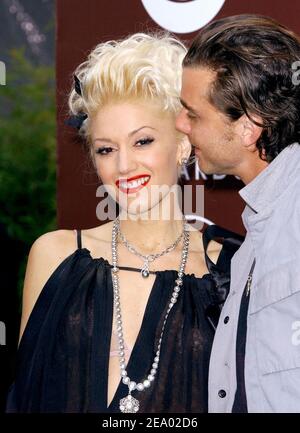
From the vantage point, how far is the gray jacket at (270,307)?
2.41 meters

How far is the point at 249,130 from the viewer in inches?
109

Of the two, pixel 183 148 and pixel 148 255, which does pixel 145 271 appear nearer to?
pixel 148 255

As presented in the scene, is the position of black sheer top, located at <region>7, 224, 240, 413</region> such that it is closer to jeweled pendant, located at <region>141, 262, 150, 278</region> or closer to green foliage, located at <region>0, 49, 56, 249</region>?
jeweled pendant, located at <region>141, 262, 150, 278</region>

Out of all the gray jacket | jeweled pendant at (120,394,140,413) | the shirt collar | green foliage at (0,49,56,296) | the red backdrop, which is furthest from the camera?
green foliage at (0,49,56,296)

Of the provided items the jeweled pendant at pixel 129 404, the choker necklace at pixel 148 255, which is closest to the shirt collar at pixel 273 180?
the choker necklace at pixel 148 255

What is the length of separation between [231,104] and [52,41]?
3.46 meters

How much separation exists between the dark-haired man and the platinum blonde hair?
0.47 feet

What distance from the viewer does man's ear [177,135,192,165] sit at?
10.5ft

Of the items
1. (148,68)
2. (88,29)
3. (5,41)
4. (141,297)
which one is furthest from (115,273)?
(5,41)

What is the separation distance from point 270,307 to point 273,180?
0.39 m

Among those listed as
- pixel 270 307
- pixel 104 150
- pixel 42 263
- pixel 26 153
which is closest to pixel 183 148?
pixel 104 150

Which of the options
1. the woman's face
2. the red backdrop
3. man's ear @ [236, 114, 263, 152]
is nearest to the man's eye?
the woman's face

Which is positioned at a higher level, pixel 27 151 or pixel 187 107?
pixel 27 151

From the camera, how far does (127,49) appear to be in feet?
10.2
